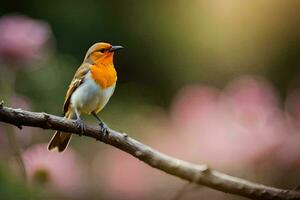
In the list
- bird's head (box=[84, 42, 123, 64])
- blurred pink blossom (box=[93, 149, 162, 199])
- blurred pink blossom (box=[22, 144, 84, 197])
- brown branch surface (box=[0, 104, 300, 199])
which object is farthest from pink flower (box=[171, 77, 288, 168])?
brown branch surface (box=[0, 104, 300, 199])

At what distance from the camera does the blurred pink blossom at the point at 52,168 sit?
1.96m

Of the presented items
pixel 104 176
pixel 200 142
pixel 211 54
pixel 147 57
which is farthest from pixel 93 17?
pixel 200 142

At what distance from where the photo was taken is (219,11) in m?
4.57

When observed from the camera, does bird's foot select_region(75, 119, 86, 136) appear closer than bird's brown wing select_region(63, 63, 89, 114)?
Yes

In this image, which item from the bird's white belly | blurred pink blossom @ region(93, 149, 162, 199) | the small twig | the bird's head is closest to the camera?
the small twig

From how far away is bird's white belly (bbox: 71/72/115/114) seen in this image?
2027 mm

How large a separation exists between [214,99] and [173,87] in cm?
204

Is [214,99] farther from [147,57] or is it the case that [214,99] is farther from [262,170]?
[147,57]

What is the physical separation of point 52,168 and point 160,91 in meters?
2.64

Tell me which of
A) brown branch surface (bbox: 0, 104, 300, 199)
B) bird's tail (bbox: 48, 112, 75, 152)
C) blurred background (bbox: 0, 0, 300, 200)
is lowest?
blurred background (bbox: 0, 0, 300, 200)

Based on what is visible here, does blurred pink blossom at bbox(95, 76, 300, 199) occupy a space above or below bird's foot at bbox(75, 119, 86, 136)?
below

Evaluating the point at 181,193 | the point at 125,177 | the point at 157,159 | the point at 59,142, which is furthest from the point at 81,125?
the point at 125,177

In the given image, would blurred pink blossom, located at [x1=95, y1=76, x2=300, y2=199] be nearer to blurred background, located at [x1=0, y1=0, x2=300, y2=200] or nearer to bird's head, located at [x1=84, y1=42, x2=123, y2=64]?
blurred background, located at [x1=0, y1=0, x2=300, y2=200]

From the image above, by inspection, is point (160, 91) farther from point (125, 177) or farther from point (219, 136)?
point (219, 136)
